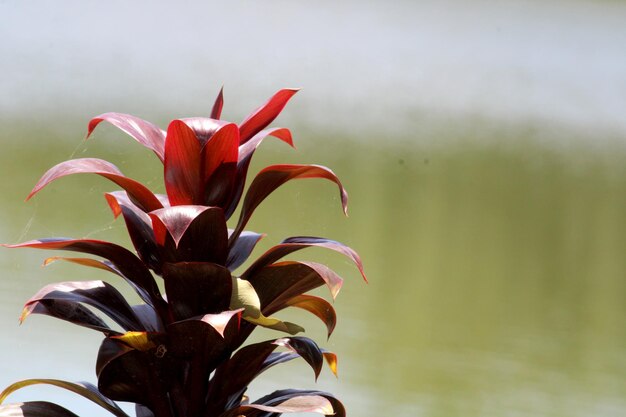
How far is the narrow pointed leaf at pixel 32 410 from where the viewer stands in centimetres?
92

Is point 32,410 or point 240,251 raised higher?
point 240,251

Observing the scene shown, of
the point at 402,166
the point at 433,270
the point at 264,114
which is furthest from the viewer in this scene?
the point at 402,166

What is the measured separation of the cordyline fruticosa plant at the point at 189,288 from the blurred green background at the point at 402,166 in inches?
41.3

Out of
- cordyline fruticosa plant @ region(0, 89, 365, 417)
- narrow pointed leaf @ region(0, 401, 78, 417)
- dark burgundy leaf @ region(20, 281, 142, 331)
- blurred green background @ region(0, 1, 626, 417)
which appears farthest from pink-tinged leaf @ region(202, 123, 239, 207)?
blurred green background @ region(0, 1, 626, 417)

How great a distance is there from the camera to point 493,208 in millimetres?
4969

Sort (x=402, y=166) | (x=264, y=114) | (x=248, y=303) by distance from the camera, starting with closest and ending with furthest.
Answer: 1. (x=248, y=303)
2. (x=264, y=114)
3. (x=402, y=166)

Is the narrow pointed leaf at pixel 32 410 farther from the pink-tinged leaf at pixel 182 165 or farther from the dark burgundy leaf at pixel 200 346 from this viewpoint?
the pink-tinged leaf at pixel 182 165

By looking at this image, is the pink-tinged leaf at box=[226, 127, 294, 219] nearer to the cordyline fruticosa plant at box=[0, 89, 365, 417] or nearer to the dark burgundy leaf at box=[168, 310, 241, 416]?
the cordyline fruticosa plant at box=[0, 89, 365, 417]

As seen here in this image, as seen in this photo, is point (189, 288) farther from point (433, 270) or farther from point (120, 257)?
point (433, 270)

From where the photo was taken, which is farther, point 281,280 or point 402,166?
point 402,166

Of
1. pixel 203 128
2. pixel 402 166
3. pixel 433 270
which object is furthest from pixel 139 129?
pixel 402 166

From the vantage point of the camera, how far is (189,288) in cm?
93

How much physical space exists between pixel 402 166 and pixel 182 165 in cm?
456

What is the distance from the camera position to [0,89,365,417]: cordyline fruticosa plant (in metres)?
0.92
